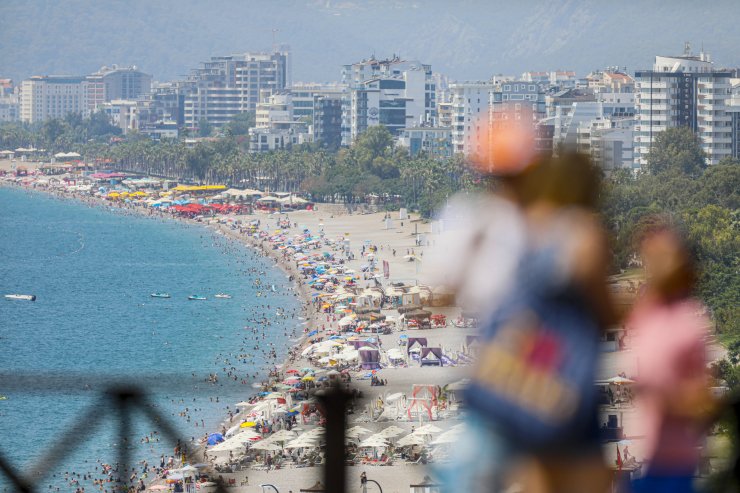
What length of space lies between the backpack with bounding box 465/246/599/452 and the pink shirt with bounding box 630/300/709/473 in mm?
243

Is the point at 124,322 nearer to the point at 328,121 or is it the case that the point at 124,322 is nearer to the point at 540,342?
the point at 540,342

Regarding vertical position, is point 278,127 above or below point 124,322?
above

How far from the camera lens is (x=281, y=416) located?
23375mm

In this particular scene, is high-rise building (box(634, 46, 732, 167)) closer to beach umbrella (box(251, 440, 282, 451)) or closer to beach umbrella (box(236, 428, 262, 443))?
beach umbrella (box(236, 428, 262, 443))

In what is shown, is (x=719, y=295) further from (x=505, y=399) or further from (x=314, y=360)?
(x=505, y=399)

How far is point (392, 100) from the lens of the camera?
363 ft

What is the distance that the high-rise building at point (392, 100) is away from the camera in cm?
10944

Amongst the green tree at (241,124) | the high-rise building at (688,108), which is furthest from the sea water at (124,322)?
the green tree at (241,124)

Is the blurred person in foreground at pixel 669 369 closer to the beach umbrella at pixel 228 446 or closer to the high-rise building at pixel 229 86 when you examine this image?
the beach umbrella at pixel 228 446

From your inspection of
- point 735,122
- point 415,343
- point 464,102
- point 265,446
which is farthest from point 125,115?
point 265,446

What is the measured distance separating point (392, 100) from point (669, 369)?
109 metres

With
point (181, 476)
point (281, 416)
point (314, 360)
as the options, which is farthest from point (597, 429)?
point (314, 360)

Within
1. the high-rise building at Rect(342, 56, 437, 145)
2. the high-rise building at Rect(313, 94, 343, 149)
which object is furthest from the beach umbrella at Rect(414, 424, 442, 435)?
the high-rise building at Rect(313, 94, 343, 149)

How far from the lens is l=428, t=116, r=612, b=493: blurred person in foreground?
90.9 inches
